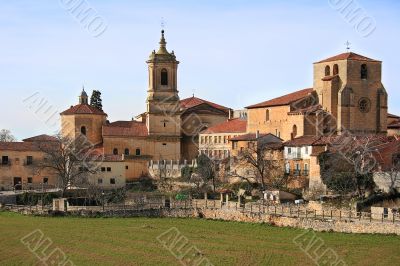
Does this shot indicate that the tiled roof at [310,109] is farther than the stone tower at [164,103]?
No

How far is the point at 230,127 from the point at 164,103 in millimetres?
6569

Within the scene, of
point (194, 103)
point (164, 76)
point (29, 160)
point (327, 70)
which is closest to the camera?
point (327, 70)

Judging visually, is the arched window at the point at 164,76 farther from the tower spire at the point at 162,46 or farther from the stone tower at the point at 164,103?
the tower spire at the point at 162,46

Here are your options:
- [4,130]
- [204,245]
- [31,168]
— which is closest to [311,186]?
[204,245]

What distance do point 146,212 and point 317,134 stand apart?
16794 millimetres

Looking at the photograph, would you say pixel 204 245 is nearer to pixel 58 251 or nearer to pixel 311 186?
pixel 58 251

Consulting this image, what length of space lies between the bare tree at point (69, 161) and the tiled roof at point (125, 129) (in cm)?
371

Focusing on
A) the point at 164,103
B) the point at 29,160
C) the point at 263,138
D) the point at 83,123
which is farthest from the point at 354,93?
the point at 29,160

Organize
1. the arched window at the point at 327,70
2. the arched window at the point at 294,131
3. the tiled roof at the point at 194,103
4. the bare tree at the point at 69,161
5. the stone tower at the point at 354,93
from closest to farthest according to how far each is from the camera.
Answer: the stone tower at the point at 354,93
the bare tree at the point at 69,161
the arched window at the point at 294,131
the arched window at the point at 327,70
the tiled roof at the point at 194,103

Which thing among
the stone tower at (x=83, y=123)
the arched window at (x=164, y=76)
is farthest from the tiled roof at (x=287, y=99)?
the stone tower at (x=83, y=123)

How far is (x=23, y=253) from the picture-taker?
39.0 m

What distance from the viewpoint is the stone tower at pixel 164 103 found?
81.0m

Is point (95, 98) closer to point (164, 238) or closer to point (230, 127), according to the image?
point (230, 127)

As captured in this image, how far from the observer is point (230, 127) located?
80125 mm
